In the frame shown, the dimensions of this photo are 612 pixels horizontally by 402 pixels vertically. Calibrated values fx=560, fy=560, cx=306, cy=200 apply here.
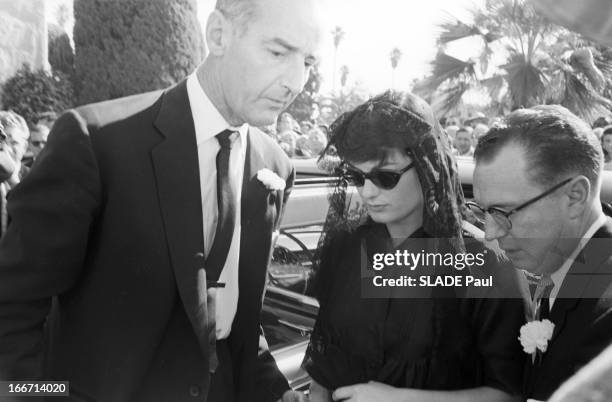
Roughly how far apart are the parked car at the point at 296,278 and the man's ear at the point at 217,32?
0.92 m

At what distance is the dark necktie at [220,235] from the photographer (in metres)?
1.50

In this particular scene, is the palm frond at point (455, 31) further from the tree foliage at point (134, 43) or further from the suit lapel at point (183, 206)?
the suit lapel at point (183, 206)

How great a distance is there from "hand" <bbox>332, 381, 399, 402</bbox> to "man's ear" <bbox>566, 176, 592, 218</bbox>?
2.25ft

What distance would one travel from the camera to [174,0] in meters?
10.4

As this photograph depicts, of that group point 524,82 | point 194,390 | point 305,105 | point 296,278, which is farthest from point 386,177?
point 305,105

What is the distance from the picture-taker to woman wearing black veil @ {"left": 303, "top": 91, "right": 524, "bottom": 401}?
4.77 feet

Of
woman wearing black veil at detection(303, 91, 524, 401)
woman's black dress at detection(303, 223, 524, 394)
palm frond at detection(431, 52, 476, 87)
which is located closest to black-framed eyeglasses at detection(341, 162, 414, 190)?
woman wearing black veil at detection(303, 91, 524, 401)

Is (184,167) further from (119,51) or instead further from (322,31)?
(119,51)

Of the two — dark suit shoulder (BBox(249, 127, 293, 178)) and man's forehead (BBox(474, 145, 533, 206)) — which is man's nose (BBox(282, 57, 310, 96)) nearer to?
dark suit shoulder (BBox(249, 127, 293, 178))

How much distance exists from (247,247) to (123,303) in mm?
393

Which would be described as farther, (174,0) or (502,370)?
(174,0)

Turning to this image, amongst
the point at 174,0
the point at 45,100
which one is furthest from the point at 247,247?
the point at 45,100

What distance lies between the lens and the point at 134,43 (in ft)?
35.6

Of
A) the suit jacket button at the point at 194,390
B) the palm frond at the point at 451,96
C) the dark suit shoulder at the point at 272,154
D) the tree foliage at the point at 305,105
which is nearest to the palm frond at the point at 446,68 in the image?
the palm frond at the point at 451,96
